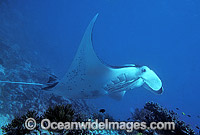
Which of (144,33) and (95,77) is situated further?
(144,33)

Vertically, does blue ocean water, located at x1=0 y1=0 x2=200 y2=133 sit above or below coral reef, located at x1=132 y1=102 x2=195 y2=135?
above

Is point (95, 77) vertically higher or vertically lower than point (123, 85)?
higher

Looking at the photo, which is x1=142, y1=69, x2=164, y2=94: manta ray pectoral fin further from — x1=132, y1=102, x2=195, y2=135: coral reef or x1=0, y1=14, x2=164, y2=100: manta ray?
x1=132, y1=102, x2=195, y2=135: coral reef

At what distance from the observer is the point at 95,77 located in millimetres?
4551

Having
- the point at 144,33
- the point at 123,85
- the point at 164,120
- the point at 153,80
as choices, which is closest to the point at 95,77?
the point at 123,85

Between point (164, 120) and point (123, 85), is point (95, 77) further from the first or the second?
point (164, 120)

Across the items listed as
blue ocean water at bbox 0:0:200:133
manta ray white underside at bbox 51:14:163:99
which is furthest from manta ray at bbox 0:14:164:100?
blue ocean water at bbox 0:0:200:133

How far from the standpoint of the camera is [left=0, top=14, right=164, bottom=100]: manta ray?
13.2ft

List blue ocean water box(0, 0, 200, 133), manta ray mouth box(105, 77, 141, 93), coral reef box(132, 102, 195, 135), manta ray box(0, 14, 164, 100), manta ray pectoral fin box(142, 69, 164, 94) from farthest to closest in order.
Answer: blue ocean water box(0, 0, 200, 133) → manta ray mouth box(105, 77, 141, 93) → manta ray box(0, 14, 164, 100) → manta ray pectoral fin box(142, 69, 164, 94) → coral reef box(132, 102, 195, 135)

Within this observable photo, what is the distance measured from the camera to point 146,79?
4.09 metres

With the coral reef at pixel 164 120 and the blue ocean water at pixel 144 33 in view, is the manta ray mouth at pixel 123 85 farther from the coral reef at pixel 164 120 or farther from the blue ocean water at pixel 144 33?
the blue ocean water at pixel 144 33

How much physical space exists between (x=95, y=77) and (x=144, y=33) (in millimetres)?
107694

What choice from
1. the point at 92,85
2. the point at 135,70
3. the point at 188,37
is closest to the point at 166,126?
the point at 135,70

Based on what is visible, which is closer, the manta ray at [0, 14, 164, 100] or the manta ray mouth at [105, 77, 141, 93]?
the manta ray at [0, 14, 164, 100]
